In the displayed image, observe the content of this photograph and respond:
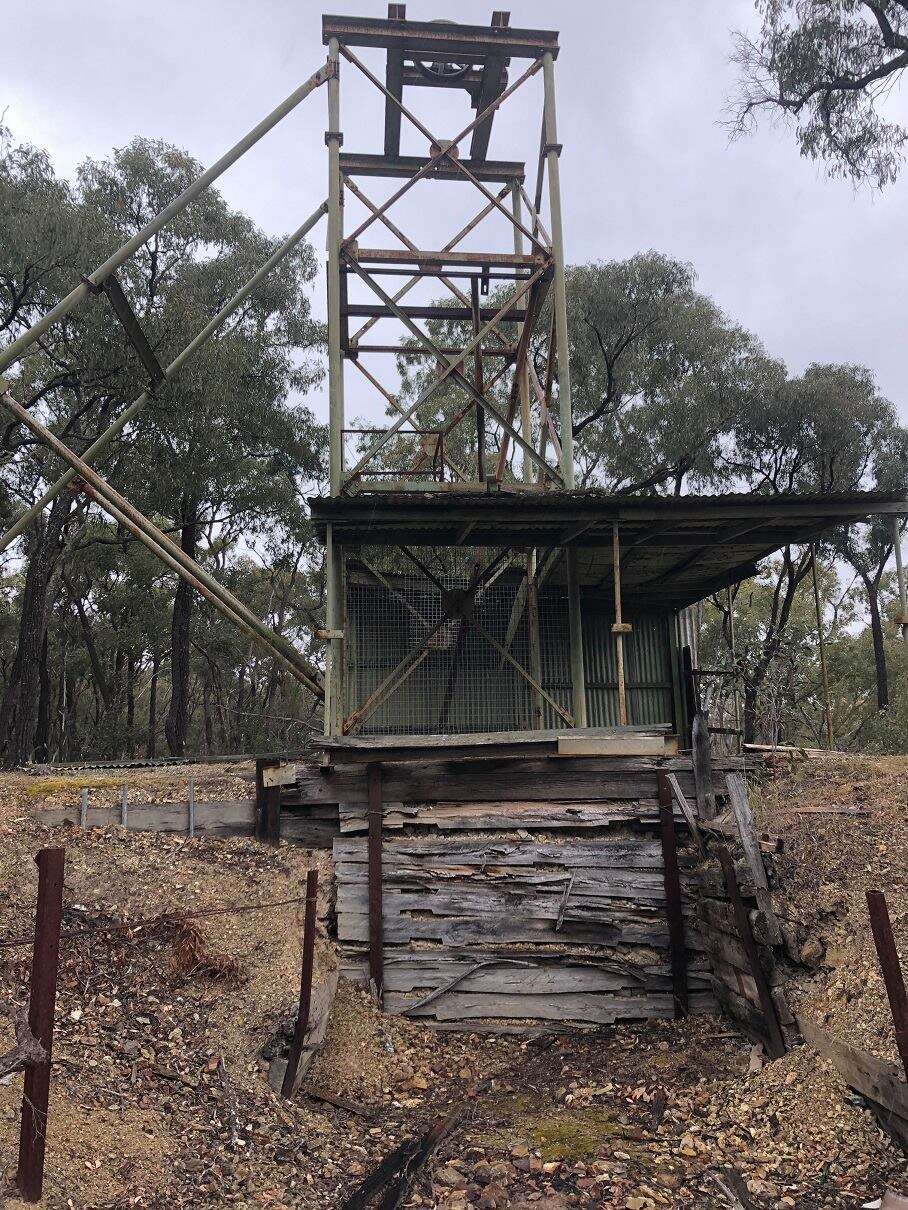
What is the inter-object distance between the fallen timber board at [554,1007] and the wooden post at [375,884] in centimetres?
30

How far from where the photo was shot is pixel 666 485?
2784 centimetres

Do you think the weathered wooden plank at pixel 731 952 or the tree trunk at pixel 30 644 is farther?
the tree trunk at pixel 30 644

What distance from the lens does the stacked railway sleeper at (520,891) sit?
10.4m

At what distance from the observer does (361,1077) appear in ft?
28.7

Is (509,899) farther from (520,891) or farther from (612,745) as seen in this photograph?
(612,745)

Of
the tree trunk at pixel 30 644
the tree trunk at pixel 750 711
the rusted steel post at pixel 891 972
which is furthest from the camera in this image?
the tree trunk at pixel 750 711

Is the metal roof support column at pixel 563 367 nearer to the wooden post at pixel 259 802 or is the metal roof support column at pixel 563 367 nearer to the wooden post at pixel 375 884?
the wooden post at pixel 375 884

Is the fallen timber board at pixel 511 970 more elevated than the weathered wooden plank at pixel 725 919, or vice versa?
the weathered wooden plank at pixel 725 919

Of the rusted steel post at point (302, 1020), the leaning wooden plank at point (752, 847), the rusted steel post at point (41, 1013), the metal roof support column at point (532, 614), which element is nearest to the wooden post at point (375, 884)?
the rusted steel post at point (302, 1020)

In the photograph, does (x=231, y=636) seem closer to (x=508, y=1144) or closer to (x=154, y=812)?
(x=154, y=812)

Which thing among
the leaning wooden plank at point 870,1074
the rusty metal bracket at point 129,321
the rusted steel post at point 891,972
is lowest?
the leaning wooden plank at point 870,1074

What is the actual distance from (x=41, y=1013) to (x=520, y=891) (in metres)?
7.03

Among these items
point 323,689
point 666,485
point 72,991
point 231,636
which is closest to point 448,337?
point 666,485

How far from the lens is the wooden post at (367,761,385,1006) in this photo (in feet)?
34.3
